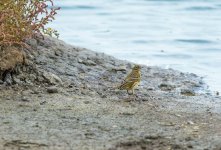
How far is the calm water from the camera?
1260cm

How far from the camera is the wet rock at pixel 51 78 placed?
8375 millimetres

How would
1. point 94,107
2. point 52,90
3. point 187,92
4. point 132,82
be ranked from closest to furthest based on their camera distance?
point 94,107, point 52,90, point 132,82, point 187,92

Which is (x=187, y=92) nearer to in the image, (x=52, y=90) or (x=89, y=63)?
(x=89, y=63)

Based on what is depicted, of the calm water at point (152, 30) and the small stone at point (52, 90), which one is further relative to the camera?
the calm water at point (152, 30)

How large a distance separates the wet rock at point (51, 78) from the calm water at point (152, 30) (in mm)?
2563

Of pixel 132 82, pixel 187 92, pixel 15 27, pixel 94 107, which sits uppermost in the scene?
pixel 15 27

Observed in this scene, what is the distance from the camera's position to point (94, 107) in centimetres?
753

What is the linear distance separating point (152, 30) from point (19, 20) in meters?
7.60

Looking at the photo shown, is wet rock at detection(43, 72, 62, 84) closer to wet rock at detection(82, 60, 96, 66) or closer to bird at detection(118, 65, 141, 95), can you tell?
bird at detection(118, 65, 141, 95)

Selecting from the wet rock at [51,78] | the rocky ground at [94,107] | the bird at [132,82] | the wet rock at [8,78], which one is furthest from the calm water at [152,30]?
the wet rock at [8,78]

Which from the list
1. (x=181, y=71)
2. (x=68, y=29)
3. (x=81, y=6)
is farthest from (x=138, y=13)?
(x=181, y=71)

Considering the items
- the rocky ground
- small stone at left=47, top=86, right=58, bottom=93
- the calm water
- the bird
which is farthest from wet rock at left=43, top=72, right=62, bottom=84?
the calm water

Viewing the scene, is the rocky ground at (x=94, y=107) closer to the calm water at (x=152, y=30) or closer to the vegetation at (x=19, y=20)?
the vegetation at (x=19, y=20)

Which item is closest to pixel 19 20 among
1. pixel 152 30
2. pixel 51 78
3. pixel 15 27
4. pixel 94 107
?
pixel 15 27
